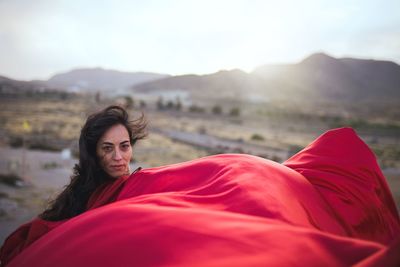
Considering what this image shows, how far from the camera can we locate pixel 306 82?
445 ft

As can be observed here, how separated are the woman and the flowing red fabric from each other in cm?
11

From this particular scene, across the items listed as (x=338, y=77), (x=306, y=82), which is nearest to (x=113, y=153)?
(x=306, y=82)

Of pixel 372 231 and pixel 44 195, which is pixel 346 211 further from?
pixel 44 195

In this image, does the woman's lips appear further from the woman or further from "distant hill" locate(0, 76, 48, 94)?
"distant hill" locate(0, 76, 48, 94)

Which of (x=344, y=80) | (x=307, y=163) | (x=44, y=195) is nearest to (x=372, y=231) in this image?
(x=307, y=163)

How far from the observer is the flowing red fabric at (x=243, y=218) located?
1328mm

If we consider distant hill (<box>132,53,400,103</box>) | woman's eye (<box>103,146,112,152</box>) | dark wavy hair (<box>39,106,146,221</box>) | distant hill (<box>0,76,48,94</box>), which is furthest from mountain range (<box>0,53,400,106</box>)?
woman's eye (<box>103,146,112,152</box>)

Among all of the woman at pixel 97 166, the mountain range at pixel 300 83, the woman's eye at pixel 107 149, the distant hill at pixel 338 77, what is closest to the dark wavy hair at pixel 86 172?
the woman at pixel 97 166

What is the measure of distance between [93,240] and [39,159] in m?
14.0

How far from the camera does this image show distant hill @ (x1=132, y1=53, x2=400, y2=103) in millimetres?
111250

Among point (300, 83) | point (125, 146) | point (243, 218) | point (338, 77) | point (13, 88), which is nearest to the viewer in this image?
point (243, 218)

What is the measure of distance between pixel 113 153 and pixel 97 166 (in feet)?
0.68

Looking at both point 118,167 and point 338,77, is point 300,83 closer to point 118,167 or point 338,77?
point 338,77

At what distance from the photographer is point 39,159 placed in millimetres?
13914
